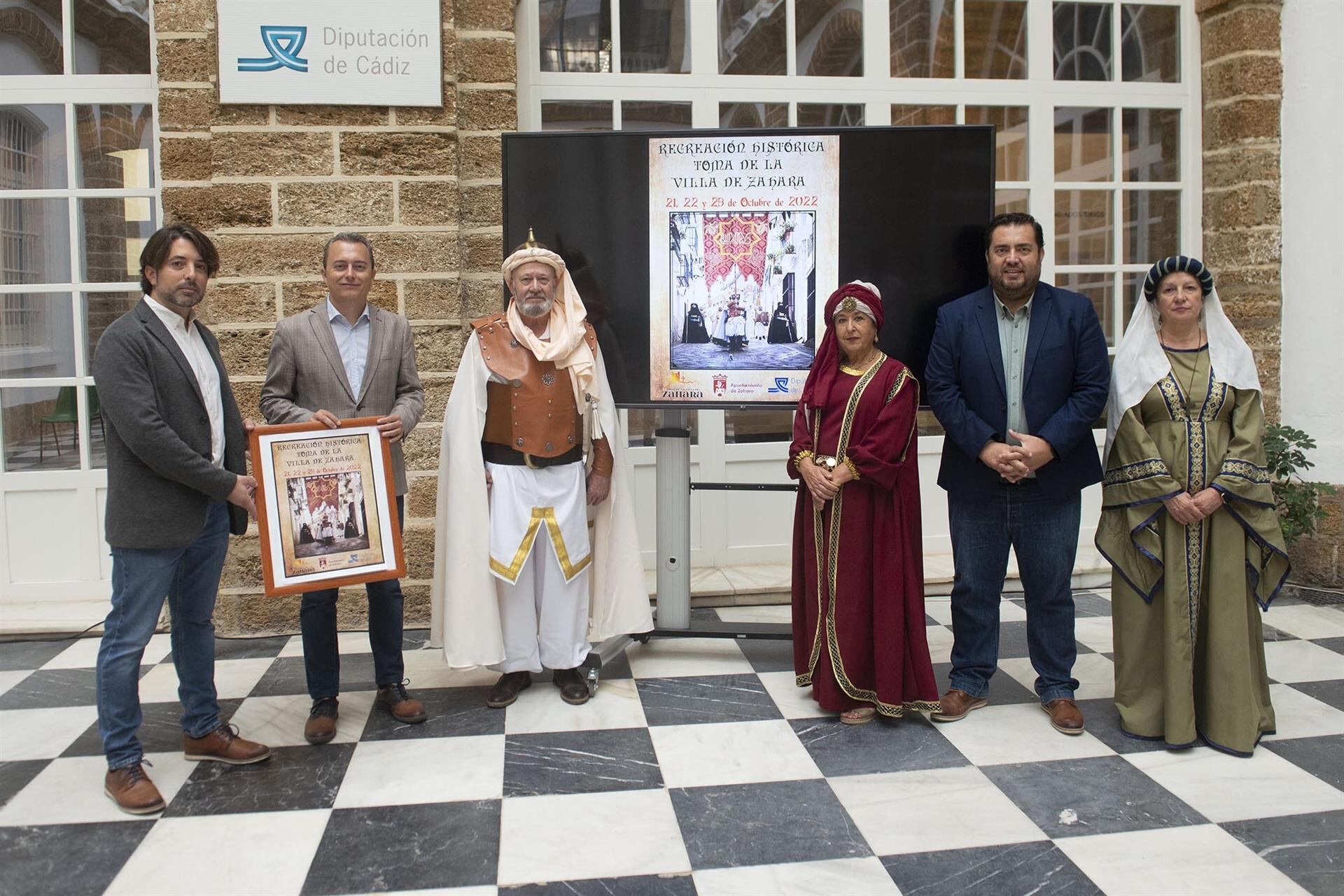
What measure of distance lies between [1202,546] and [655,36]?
3.20 m

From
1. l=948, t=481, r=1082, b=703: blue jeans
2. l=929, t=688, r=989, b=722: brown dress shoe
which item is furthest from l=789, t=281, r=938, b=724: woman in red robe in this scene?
l=948, t=481, r=1082, b=703: blue jeans

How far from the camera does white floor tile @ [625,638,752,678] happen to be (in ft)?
13.0

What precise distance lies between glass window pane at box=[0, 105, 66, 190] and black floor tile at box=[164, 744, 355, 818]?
9.62ft

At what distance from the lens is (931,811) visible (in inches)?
110

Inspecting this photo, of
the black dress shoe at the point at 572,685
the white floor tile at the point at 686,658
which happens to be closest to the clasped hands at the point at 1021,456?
the white floor tile at the point at 686,658

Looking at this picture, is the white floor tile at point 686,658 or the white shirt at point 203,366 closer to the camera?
the white shirt at point 203,366

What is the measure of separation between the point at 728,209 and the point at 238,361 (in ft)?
6.82

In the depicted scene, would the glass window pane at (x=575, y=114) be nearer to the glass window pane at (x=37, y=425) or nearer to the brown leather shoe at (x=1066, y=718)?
the glass window pane at (x=37, y=425)

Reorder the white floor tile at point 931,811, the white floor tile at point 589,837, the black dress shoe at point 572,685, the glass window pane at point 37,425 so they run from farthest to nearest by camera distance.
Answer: the glass window pane at point 37,425
the black dress shoe at point 572,685
the white floor tile at point 931,811
the white floor tile at point 589,837

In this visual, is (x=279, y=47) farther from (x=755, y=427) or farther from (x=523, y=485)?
(x=755, y=427)

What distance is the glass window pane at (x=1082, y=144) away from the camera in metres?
5.22

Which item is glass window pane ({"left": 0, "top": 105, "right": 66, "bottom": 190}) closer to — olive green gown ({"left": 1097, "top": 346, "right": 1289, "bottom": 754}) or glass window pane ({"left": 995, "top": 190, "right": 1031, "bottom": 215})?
glass window pane ({"left": 995, "top": 190, "right": 1031, "bottom": 215})

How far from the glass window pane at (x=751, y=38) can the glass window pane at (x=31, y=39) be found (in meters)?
2.86

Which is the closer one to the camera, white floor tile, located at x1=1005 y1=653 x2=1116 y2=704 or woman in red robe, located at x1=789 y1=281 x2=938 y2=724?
woman in red robe, located at x1=789 y1=281 x2=938 y2=724
